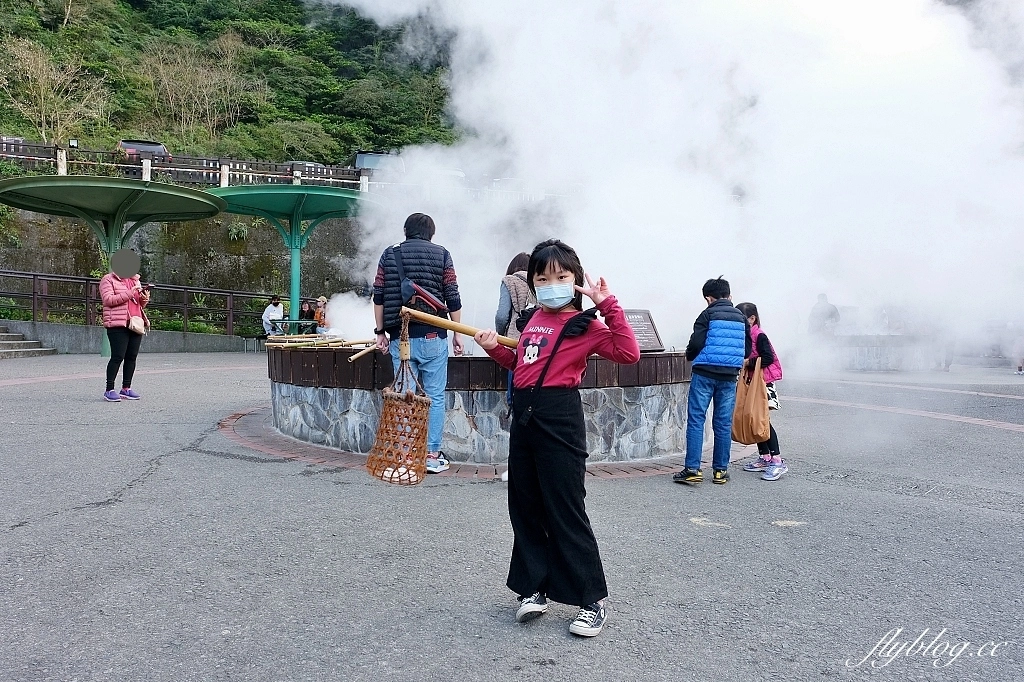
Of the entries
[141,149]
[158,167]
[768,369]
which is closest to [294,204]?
[158,167]

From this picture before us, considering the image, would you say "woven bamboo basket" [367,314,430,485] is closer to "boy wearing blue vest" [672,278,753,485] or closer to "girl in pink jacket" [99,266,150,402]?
"boy wearing blue vest" [672,278,753,485]

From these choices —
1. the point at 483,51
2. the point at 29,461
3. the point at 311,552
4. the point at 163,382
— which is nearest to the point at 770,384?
the point at 311,552

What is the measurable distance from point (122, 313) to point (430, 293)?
15.7ft

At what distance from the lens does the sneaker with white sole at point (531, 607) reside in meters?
2.74

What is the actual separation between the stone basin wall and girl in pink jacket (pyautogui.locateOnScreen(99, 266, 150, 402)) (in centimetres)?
294

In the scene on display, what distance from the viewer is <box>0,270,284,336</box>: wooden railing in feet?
58.1

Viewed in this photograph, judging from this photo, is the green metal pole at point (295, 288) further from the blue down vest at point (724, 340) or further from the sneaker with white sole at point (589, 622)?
the sneaker with white sole at point (589, 622)

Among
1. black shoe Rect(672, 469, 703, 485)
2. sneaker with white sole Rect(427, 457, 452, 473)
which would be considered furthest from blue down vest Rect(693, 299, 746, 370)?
sneaker with white sole Rect(427, 457, 452, 473)

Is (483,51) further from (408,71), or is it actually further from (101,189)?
(408,71)

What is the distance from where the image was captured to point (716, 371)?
507 centimetres

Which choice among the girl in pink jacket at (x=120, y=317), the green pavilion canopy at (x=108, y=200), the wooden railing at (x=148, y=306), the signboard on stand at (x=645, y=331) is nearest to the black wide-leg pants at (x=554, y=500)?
the signboard on stand at (x=645, y=331)

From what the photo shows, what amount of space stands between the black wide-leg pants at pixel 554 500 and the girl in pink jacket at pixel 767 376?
3019 millimetres

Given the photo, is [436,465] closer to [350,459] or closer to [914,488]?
[350,459]

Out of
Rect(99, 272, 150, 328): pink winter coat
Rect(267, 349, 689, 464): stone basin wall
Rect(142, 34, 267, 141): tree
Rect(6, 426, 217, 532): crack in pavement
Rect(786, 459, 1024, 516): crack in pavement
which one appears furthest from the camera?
Rect(142, 34, 267, 141): tree
